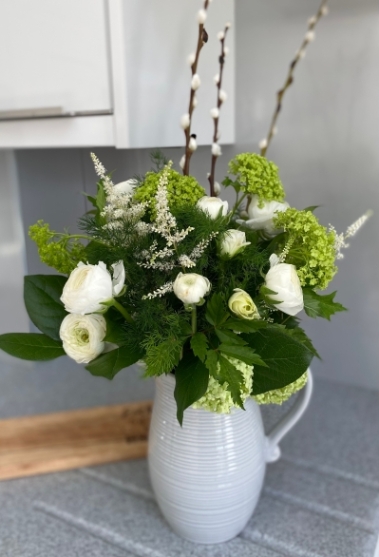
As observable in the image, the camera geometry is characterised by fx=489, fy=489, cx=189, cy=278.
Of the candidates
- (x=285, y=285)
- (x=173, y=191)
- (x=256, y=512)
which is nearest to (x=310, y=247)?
(x=285, y=285)

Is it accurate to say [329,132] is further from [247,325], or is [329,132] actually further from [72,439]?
[72,439]

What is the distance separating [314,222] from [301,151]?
49cm

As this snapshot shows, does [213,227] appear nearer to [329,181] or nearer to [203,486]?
[203,486]

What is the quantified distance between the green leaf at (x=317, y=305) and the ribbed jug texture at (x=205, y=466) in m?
0.16

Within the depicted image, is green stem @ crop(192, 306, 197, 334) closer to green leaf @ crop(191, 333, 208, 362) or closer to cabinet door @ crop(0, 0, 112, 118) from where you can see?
green leaf @ crop(191, 333, 208, 362)

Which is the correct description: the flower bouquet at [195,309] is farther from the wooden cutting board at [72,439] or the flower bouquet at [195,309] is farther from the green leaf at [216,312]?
the wooden cutting board at [72,439]

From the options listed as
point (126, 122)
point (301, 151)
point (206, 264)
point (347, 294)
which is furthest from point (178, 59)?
point (347, 294)

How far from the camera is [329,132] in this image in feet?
3.10

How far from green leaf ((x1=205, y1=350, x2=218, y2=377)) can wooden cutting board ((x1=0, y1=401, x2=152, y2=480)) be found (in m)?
0.43

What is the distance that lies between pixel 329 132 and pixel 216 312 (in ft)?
1.89

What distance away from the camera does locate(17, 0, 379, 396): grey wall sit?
2.95ft

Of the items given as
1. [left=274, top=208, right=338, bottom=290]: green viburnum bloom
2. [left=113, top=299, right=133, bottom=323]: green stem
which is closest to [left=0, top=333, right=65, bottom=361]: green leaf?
[left=113, top=299, right=133, bottom=323]: green stem

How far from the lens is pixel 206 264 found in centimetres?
55

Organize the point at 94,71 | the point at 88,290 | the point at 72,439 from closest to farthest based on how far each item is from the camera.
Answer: the point at 88,290, the point at 94,71, the point at 72,439
